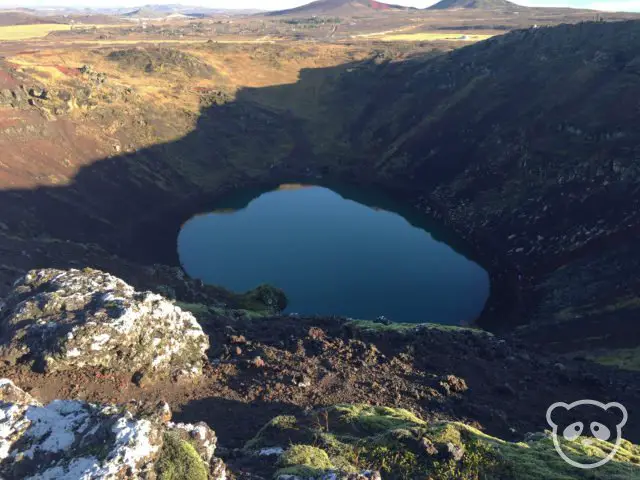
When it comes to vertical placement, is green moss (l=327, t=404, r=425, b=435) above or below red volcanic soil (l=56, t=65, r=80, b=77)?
A: below

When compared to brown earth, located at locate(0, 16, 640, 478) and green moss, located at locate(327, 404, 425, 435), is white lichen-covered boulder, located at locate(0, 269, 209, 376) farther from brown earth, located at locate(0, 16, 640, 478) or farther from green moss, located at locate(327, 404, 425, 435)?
green moss, located at locate(327, 404, 425, 435)

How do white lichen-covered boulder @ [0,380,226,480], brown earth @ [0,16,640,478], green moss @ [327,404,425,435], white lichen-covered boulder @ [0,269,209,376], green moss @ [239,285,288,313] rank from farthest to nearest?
green moss @ [239,285,288,313] < brown earth @ [0,16,640,478] < white lichen-covered boulder @ [0,269,209,376] < green moss @ [327,404,425,435] < white lichen-covered boulder @ [0,380,226,480]

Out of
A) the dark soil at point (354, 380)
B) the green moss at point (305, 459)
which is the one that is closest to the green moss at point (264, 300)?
the dark soil at point (354, 380)

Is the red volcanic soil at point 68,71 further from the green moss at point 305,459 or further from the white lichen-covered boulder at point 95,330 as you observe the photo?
the green moss at point 305,459

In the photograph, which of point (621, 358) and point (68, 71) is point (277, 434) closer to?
point (621, 358)

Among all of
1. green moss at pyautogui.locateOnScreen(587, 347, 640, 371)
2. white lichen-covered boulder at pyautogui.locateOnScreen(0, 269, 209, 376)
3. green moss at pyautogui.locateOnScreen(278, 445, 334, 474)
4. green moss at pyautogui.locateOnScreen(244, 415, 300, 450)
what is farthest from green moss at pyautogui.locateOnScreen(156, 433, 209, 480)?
green moss at pyautogui.locateOnScreen(587, 347, 640, 371)

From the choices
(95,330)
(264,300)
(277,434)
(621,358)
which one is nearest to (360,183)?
(264,300)

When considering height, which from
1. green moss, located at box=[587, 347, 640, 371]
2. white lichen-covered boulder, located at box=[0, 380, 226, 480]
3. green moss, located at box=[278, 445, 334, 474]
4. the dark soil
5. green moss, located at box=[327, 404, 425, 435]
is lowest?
green moss, located at box=[587, 347, 640, 371]
